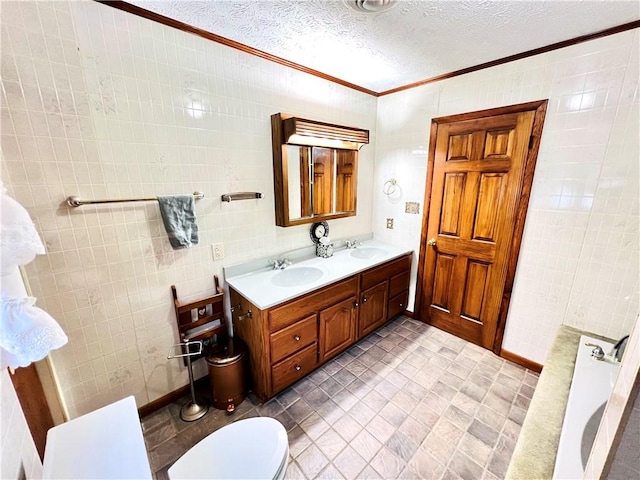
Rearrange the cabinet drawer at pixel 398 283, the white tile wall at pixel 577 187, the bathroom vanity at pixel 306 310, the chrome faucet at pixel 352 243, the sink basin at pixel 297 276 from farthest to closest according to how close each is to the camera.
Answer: the chrome faucet at pixel 352 243 < the cabinet drawer at pixel 398 283 < the sink basin at pixel 297 276 < the bathroom vanity at pixel 306 310 < the white tile wall at pixel 577 187

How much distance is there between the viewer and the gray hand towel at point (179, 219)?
150 centimetres

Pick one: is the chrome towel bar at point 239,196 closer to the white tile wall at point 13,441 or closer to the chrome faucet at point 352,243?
the chrome faucet at point 352,243

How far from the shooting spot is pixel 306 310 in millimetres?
1800

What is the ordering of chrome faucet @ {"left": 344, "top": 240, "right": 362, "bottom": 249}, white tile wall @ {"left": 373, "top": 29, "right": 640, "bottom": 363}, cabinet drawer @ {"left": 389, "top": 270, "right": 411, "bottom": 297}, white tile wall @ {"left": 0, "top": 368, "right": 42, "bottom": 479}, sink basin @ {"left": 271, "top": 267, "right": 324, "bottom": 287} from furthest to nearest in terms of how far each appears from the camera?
chrome faucet @ {"left": 344, "top": 240, "right": 362, "bottom": 249} < cabinet drawer @ {"left": 389, "top": 270, "right": 411, "bottom": 297} < sink basin @ {"left": 271, "top": 267, "right": 324, "bottom": 287} < white tile wall @ {"left": 373, "top": 29, "right": 640, "bottom": 363} < white tile wall @ {"left": 0, "top": 368, "right": 42, "bottom": 479}

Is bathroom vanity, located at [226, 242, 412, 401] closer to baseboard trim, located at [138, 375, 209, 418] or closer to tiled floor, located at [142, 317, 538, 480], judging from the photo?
tiled floor, located at [142, 317, 538, 480]

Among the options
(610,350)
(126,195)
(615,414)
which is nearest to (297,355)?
(126,195)

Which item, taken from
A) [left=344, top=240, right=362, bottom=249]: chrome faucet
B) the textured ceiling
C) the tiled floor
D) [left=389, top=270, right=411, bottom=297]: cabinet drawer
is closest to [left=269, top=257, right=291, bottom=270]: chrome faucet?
[left=344, top=240, right=362, bottom=249]: chrome faucet

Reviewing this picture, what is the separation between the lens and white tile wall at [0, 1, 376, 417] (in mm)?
1178

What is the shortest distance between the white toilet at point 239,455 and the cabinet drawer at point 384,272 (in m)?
1.26

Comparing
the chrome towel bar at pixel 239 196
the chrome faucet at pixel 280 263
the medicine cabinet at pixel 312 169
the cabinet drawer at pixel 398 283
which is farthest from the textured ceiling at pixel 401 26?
the cabinet drawer at pixel 398 283

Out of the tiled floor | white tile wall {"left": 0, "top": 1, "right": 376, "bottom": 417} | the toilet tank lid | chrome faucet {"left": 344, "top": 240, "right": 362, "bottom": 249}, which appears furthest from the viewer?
chrome faucet {"left": 344, "top": 240, "right": 362, "bottom": 249}

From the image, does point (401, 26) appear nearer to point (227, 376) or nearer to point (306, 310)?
point (306, 310)

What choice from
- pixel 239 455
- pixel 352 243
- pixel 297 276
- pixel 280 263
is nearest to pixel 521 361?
pixel 352 243

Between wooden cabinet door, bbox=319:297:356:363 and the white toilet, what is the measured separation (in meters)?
0.82
